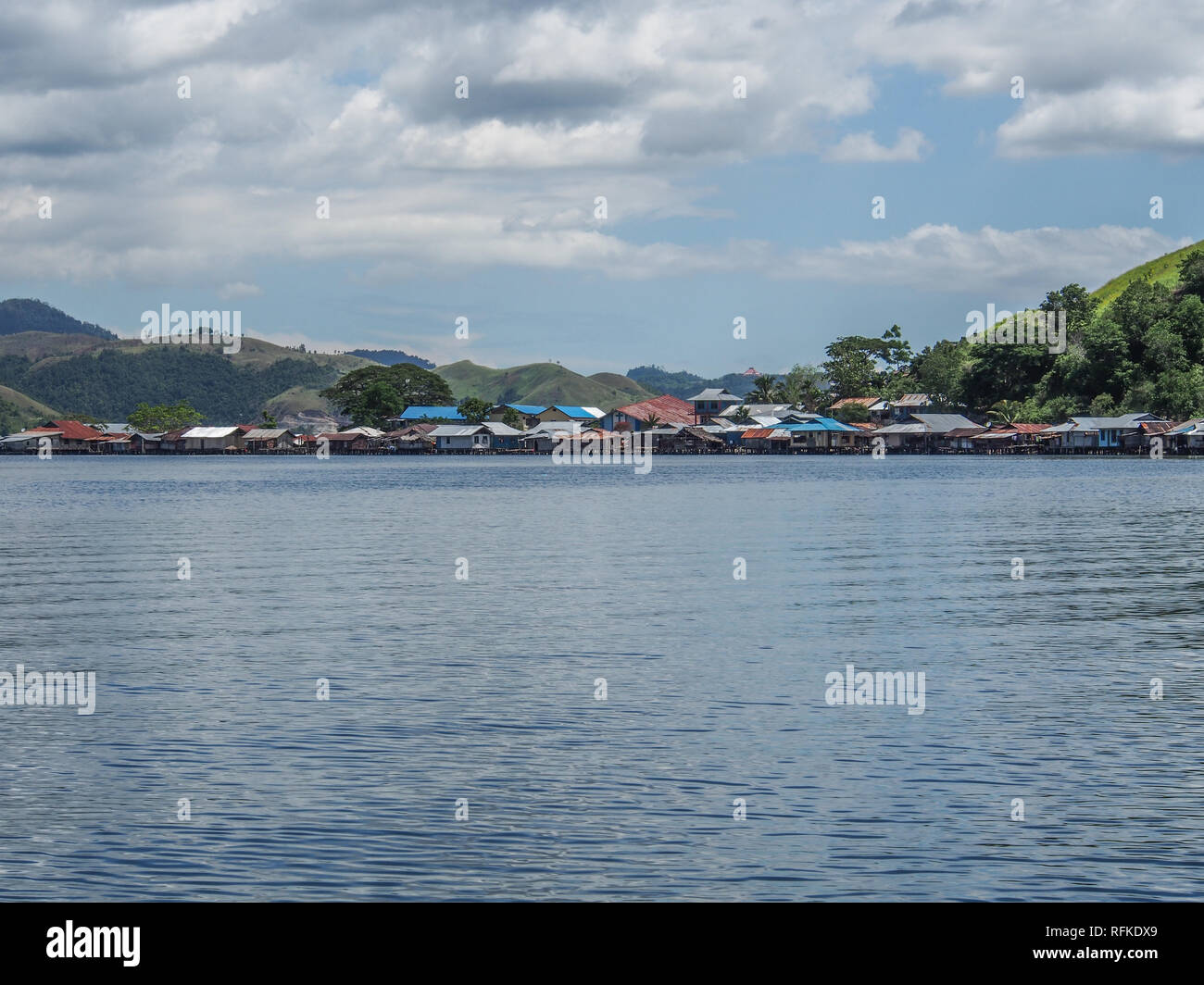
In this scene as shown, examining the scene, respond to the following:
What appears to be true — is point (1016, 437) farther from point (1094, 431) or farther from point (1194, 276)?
point (1194, 276)

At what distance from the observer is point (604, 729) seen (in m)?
18.4

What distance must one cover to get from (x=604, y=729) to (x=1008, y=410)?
187 m

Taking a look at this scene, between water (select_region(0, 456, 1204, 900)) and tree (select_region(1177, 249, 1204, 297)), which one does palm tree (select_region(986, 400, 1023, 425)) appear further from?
water (select_region(0, 456, 1204, 900))

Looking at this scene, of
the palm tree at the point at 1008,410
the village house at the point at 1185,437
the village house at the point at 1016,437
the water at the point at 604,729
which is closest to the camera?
the water at the point at 604,729

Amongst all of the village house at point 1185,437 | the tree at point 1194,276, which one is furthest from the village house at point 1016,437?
the tree at point 1194,276

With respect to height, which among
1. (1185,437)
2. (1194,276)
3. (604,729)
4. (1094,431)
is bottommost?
(604,729)

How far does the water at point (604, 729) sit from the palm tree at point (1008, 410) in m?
156

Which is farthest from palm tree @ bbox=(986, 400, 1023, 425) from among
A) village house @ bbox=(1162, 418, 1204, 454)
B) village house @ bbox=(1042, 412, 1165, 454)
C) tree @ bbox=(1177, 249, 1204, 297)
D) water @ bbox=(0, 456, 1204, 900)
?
water @ bbox=(0, 456, 1204, 900)

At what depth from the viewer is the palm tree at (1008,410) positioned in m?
195

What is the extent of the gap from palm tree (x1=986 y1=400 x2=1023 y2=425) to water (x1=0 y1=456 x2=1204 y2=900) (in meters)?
156

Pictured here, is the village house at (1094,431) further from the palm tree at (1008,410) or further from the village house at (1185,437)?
Result: the palm tree at (1008,410)

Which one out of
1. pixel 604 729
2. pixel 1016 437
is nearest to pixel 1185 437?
pixel 1016 437

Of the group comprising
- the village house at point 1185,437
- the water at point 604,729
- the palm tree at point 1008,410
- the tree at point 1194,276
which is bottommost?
the water at point 604,729

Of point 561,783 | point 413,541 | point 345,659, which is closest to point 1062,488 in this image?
point 413,541
